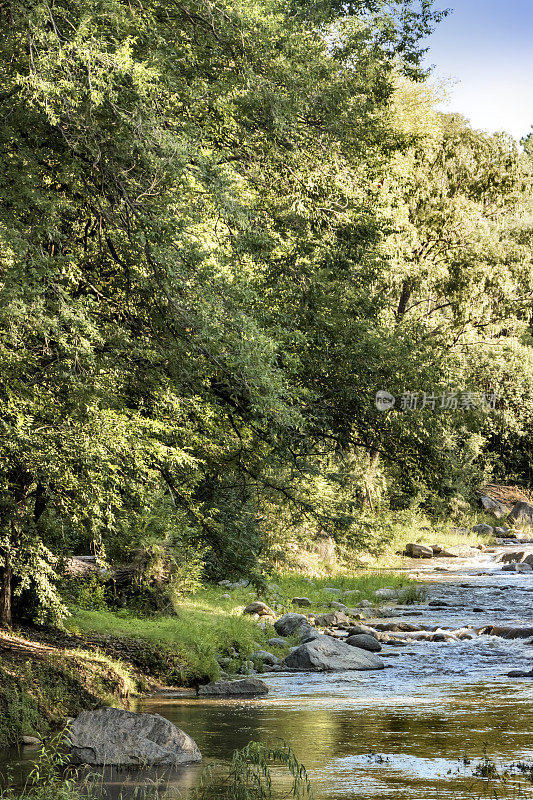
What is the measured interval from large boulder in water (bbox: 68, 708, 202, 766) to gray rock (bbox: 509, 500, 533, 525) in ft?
105

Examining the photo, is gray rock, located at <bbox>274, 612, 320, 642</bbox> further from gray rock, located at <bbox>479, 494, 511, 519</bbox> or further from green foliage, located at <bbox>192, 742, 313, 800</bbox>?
gray rock, located at <bbox>479, 494, 511, 519</bbox>

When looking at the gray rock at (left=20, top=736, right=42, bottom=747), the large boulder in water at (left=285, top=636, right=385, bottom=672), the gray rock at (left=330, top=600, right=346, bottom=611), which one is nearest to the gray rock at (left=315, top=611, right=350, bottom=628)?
the gray rock at (left=330, top=600, right=346, bottom=611)

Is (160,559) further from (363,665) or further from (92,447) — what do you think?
(92,447)

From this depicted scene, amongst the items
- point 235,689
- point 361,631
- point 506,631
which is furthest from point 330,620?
point 235,689

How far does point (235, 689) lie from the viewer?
40.4 ft

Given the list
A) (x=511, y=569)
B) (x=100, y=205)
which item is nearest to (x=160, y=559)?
(x=100, y=205)

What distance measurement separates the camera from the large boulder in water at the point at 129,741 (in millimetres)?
8742

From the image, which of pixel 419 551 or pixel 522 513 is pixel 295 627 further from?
pixel 522 513

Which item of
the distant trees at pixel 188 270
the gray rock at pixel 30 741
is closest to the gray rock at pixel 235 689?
the distant trees at pixel 188 270

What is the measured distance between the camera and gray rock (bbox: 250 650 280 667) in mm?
14375

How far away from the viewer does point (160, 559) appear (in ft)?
47.1

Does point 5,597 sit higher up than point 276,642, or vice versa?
point 5,597

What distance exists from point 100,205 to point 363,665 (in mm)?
9219

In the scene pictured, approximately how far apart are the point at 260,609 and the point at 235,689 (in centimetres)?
565
